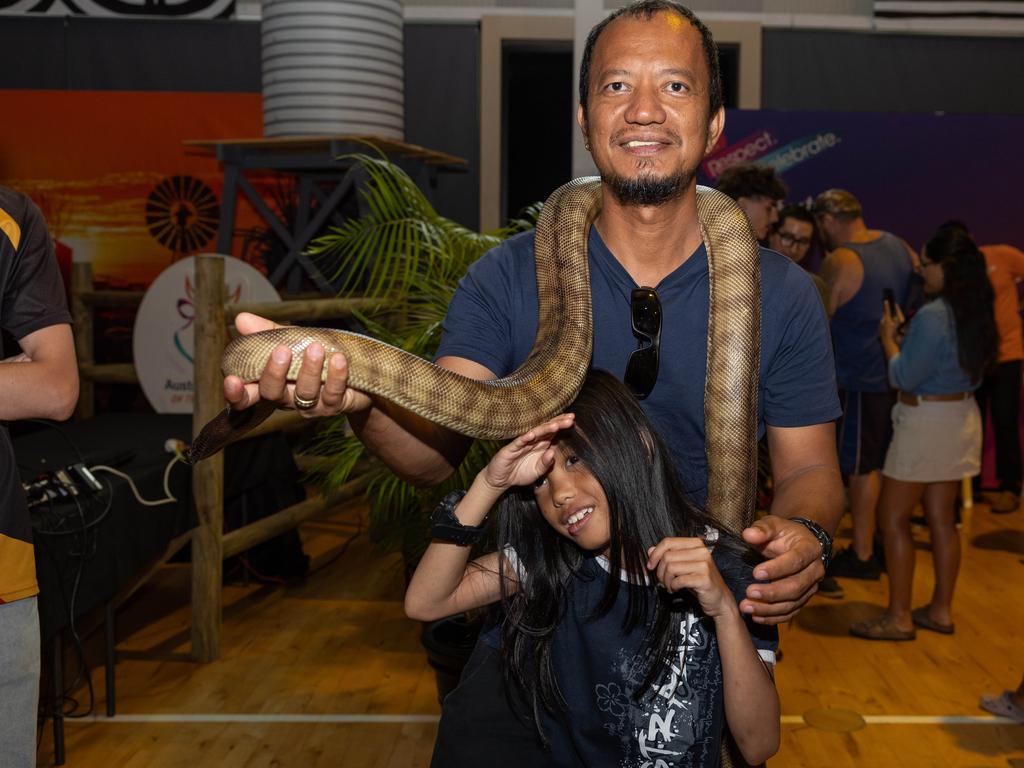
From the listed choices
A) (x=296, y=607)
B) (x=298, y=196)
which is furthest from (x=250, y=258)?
(x=296, y=607)

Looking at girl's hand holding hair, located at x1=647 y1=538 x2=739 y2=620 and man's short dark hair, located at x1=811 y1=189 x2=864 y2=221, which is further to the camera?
man's short dark hair, located at x1=811 y1=189 x2=864 y2=221

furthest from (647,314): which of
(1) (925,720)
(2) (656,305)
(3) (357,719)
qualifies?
(1) (925,720)

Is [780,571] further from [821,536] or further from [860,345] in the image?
[860,345]

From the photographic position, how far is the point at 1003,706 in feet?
13.1

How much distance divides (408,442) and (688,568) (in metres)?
0.57

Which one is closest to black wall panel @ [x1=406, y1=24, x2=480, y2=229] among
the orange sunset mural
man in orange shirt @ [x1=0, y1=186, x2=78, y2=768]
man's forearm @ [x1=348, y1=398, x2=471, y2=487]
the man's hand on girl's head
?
the orange sunset mural

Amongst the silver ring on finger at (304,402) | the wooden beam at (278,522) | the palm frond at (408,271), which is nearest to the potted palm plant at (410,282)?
the palm frond at (408,271)

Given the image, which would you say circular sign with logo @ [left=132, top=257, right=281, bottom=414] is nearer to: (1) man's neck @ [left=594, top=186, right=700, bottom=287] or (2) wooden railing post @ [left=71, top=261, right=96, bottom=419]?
(2) wooden railing post @ [left=71, top=261, right=96, bottom=419]

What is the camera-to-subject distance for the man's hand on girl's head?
1515 millimetres

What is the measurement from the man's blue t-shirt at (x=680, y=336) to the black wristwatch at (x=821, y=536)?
0.26m

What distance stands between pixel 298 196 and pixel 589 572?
656 cm

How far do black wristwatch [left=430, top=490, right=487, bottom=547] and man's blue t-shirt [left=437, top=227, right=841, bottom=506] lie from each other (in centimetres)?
27

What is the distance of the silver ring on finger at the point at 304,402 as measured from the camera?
155cm

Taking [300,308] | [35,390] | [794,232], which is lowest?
[35,390]
